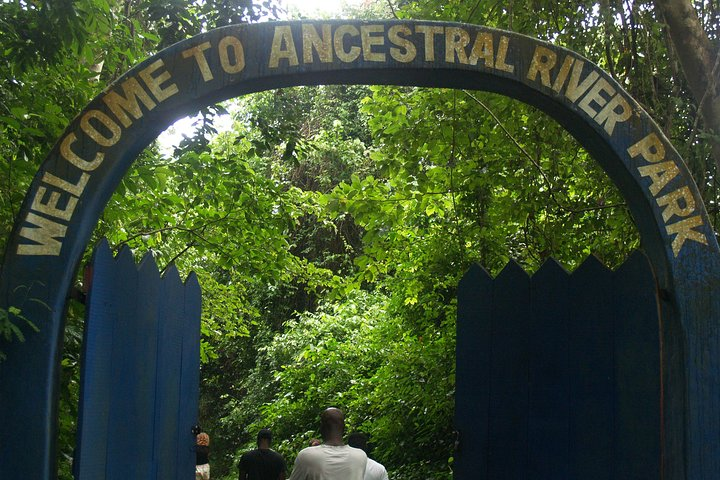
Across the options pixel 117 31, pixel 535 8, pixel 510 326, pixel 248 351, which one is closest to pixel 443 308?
pixel 535 8

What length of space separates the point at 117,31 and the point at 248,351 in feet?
44.6

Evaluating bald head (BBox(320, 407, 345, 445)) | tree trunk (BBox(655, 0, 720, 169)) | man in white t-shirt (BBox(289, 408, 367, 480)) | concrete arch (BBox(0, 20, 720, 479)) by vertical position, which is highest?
tree trunk (BBox(655, 0, 720, 169))

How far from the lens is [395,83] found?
14.3 ft

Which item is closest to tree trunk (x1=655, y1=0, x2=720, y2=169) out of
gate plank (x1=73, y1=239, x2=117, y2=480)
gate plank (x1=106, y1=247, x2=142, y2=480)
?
gate plank (x1=106, y1=247, x2=142, y2=480)

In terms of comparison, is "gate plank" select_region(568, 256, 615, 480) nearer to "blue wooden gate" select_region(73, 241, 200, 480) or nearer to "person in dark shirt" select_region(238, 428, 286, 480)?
"blue wooden gate" select_region(73, 241, 200, 480)

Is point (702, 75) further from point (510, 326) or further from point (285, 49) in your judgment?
point (285, 49)

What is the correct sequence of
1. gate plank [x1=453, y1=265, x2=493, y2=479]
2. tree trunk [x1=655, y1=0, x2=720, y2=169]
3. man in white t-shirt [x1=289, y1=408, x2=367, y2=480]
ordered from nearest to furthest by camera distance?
man in white t-shirt [x1=289, y1=408, x2=367, y2=480] → gate plank [x1=453, y1=265, x2=493, y2=479] → tree trunk [x1=655, y1=0, x2=720, y2=169]

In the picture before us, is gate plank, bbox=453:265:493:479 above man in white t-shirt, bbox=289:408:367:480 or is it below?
above

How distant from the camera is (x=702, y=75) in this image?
550cm

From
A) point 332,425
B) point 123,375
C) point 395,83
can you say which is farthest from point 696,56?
point 123,375

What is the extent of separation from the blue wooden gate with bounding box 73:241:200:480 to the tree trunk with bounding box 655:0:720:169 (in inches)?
128

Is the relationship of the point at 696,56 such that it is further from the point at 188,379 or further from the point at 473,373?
the point at 188,379

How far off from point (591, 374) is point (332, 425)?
1343mm

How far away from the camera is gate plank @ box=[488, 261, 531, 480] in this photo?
15.4 ft
